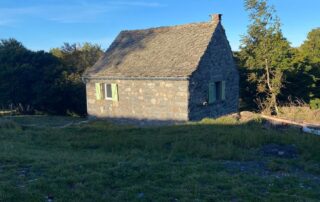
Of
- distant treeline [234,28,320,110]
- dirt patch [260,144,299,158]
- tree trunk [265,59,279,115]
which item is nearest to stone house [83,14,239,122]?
tree trunk [265,59,279,115]

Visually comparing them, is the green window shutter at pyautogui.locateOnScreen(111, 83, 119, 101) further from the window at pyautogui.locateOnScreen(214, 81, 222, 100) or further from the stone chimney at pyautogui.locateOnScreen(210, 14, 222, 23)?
the stone chimney at pyautogui.locateOnScreen(210, 14, 222, 23)

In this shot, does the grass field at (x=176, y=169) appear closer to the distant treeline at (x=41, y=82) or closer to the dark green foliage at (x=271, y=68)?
the dark green foliage at (x=271, y=68)

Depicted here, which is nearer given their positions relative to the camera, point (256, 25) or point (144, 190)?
point (144, 190)

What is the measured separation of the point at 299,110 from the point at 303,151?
1006cm

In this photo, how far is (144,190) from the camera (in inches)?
207

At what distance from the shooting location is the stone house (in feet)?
53.4

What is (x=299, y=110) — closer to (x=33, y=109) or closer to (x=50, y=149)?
(x=50, y=149)

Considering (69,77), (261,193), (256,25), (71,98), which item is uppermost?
(256,25)

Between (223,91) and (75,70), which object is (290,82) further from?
(75,70)

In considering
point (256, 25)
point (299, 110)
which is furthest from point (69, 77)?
point (299, 110)

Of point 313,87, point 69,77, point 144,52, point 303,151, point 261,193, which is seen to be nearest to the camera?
point 261,193

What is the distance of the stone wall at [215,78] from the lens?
16.3 metres

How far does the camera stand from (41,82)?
24.7 m

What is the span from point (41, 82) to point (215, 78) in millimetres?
13923
